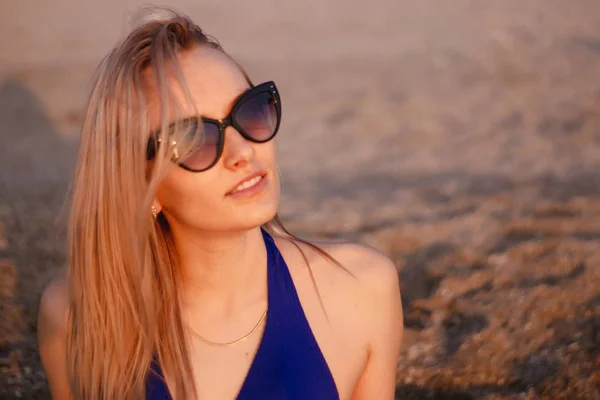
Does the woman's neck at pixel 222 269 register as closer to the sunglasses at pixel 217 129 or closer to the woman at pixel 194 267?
the woman at pixel 194 267

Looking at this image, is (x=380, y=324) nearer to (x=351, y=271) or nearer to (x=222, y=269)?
(x=351, y=271)

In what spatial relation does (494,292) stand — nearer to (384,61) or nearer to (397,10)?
(384,61)

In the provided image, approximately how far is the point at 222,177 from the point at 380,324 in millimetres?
640

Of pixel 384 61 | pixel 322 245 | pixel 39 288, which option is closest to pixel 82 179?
pixel 322 245

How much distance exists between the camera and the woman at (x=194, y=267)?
6.12 feet

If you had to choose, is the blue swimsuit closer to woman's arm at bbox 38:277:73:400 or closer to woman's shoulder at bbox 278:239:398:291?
woman's shoulder at bbox 278:239:398:291

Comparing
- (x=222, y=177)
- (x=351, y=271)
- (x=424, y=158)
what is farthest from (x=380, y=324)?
(x=424, y=158)

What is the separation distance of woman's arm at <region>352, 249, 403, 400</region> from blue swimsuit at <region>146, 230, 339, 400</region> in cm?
23

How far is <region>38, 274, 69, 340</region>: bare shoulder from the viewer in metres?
2.17

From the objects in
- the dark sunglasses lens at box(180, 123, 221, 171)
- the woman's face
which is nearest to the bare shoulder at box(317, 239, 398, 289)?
the woman's face

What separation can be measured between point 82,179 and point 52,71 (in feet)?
22.0

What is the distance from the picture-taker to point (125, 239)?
1.95 m

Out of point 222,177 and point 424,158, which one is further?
point 424,158

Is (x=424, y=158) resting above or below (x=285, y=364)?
below
